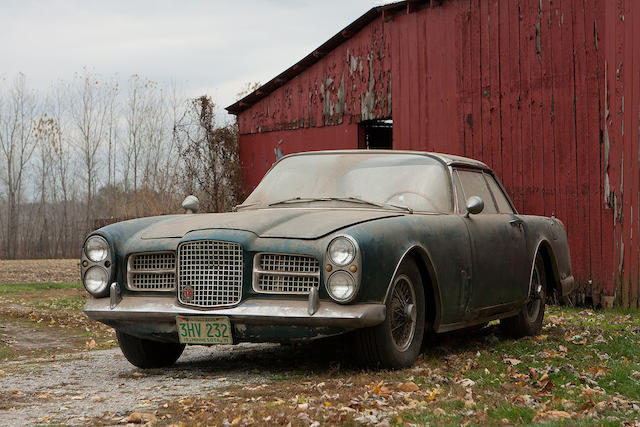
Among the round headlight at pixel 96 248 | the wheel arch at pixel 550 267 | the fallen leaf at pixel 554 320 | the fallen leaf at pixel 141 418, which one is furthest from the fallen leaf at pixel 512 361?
the fallen leaf at pixel 554 320

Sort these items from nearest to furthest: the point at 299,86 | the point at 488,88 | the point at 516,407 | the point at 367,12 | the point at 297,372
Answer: the point at 516,407 → the point at 297,372 → the point at 488,88 → the point at 367,12 → the point at 299,86

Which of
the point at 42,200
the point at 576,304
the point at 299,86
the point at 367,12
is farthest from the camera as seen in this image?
the point at 42,200

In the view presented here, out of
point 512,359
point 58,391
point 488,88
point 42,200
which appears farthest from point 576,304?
point 42,200

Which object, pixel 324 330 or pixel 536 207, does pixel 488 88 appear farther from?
pixel 324 330

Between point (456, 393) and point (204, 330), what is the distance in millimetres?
1685

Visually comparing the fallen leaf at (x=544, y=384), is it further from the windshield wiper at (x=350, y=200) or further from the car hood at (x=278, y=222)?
the windshield wiper at (x=350, y=200)

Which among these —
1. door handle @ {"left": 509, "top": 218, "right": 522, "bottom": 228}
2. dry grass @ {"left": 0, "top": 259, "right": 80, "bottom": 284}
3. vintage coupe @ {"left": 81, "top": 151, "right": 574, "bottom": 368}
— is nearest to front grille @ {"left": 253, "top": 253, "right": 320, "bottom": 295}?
vintage coupe @ {"left": 81, "top": 151, "right": 574, "bottom": 368}

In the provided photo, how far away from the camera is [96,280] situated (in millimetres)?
6199

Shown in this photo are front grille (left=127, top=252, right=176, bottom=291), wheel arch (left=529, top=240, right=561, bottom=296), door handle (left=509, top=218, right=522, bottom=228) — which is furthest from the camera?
wheel arch (left=529, top=240, right=561, bottom=296)

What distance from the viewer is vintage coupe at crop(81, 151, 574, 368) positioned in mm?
5539

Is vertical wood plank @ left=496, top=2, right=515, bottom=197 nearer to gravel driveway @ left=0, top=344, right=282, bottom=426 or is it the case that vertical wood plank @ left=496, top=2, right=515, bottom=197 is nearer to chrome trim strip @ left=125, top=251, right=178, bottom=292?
gravel driveway @ left=0, top=344, right=282, bottom=426

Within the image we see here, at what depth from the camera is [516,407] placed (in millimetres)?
4738

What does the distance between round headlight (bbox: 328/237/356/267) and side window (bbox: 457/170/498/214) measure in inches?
81.5

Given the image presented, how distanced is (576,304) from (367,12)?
6357mm
